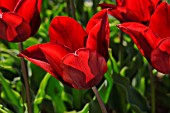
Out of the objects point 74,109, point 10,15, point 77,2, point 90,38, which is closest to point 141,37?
point 90,38

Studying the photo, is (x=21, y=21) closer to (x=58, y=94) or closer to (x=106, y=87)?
(x=106, y=87)

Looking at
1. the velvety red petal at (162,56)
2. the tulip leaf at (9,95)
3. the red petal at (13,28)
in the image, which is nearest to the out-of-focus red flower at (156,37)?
the velvety red petal at (162,56)

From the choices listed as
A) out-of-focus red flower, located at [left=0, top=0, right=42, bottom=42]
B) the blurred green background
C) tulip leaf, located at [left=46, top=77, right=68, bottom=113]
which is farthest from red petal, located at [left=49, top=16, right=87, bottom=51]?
tulip leaf, located at [left=46, top=77, right=68, bottom=113]

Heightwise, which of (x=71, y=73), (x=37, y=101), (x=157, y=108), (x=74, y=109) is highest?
(x=71, y=73)

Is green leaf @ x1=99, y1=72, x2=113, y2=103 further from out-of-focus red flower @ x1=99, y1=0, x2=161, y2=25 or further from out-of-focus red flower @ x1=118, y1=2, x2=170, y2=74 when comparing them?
out-of-focus red flower @ x1=118, y1=2, x2=170, y2=74

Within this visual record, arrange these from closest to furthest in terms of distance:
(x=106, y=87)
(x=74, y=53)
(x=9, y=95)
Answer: (x=74, y=53) < (x=106, y=87) < (x=9, y=95)

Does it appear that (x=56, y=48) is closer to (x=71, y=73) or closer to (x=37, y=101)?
(x=71, y=73)

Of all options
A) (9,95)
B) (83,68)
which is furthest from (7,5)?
(9,95)
